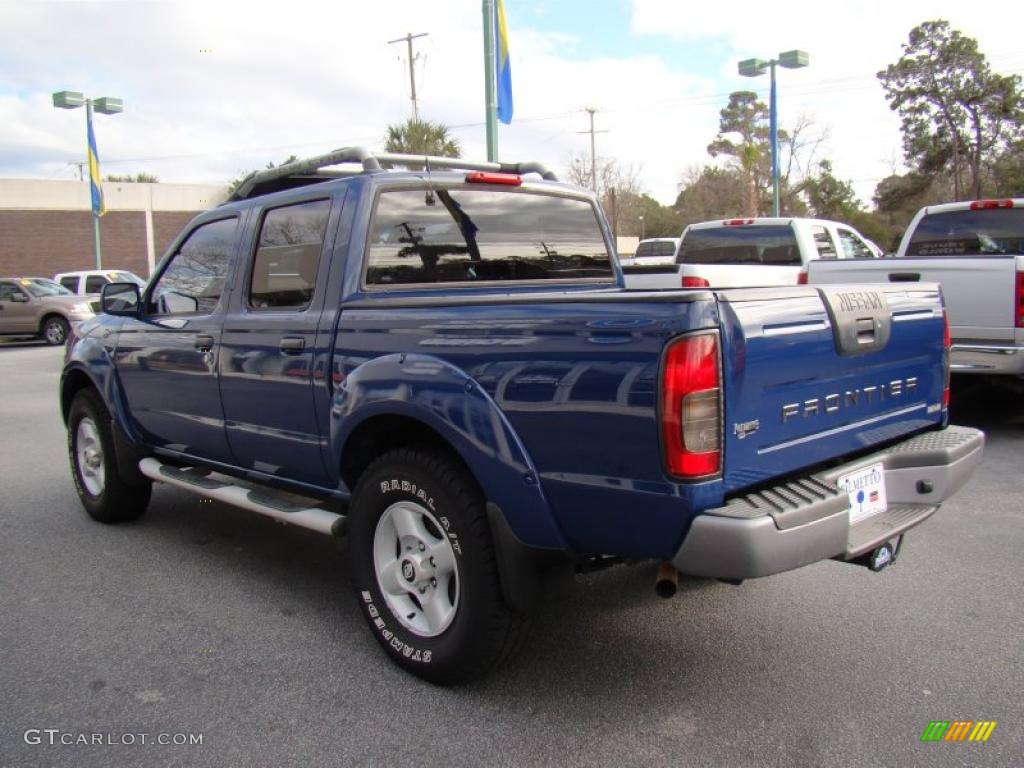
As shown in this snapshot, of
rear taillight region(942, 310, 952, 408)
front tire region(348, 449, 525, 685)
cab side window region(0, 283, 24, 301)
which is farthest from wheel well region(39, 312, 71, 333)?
rear taillight region(942, 310, 952, 408)

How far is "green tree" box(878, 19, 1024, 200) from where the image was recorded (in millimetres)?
29469

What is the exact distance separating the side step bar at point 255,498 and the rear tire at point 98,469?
0.39 metres

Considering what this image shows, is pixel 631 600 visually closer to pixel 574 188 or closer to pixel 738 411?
pixel 738 411

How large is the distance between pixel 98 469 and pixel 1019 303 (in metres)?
6.93

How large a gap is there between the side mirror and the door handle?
1742mm

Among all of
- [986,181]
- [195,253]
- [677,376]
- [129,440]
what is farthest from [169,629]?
[986,181]

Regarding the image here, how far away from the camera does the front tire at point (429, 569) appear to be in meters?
3.02

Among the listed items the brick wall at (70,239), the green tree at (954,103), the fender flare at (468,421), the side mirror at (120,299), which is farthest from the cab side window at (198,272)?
the brick wall at (70,239)

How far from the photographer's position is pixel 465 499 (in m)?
3.04

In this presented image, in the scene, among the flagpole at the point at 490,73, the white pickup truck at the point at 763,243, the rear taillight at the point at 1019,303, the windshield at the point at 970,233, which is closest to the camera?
the rear taillight at the point at 1019,303

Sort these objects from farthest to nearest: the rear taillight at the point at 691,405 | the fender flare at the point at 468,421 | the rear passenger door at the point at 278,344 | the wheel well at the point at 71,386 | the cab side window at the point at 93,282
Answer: the cab side window at the point at 93,282 < the wheel well at the point at 71,386 < the rear passenger door at the point at 278,344 < the fender flare at the point at 468,421 < the rear taillight at the point at 691,405

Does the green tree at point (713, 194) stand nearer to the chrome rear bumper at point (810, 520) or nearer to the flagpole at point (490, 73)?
the flagpole at point (490, 73)

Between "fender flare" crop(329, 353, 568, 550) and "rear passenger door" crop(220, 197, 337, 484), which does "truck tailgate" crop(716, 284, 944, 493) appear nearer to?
"fender flare" crop(329, 353, 568, 550)

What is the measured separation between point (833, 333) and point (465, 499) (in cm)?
140
